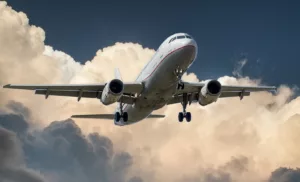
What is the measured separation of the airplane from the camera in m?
34.8

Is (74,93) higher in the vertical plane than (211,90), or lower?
higher

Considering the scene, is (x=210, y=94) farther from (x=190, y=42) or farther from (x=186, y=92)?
(x=190, y=42)

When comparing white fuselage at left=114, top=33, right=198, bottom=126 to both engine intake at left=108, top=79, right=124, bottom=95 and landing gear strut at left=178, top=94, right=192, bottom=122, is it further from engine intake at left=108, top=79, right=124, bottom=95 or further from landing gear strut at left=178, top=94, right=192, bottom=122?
landing gear strut at left=178, top=94, right=192, bottom=122

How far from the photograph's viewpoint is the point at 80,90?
134 ft

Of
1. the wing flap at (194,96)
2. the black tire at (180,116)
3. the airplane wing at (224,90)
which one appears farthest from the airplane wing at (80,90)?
the black tire at (180,116)

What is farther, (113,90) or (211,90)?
(211,90)

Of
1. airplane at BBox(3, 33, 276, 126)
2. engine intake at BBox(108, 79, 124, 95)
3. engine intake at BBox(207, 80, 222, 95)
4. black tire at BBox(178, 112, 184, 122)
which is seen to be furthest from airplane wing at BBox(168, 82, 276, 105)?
engine intake at BBox(108, 79, 124, 95)

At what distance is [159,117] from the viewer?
51812 millimetres

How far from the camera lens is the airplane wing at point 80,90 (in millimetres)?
38938

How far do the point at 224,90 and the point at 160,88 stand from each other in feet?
28.6

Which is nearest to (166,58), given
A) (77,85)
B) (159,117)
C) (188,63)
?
(188,63)

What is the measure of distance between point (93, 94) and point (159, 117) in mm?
11494

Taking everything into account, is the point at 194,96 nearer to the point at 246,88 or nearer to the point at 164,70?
the point at 246,88

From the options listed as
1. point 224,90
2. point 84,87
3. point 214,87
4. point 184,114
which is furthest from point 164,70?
point 224,90
